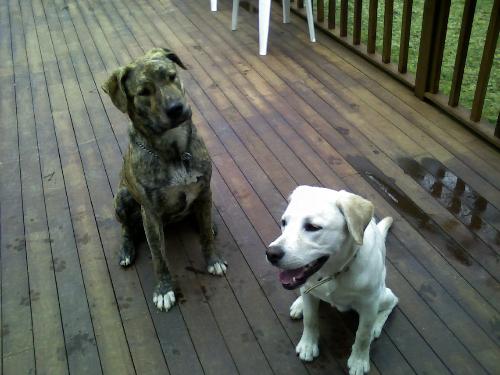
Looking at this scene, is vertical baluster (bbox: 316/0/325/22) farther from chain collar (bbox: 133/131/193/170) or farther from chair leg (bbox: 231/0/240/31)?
chain collar (bbox: 133/131/193/170)

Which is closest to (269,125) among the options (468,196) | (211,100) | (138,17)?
(211,100)

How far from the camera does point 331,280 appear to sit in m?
1.96

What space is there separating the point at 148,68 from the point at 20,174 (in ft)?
6.47

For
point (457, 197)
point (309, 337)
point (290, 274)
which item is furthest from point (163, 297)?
point (457, 197)

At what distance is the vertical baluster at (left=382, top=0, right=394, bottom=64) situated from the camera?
4.23 metres

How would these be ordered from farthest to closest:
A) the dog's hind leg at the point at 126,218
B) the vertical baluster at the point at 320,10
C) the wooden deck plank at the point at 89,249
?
the vertical baluster at the point at 320,10 < the dog's hind leg at the point at 126,218 < the wooden deck plank at the point at 89,249

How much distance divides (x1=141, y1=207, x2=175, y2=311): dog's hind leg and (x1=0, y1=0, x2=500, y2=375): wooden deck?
0.26ft

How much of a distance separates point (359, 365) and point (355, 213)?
810mm

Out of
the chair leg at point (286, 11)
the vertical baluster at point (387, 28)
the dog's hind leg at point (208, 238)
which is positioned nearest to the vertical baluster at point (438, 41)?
the vertical baluster at point (387, 28)

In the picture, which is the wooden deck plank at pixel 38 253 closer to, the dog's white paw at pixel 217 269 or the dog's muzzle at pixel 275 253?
the dog's white paw at pixel 217 269

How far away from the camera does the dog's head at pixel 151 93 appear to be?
2125 mm

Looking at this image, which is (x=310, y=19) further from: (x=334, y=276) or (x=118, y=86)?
(x=334, y=276)

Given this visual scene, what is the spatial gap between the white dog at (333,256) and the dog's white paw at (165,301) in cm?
74

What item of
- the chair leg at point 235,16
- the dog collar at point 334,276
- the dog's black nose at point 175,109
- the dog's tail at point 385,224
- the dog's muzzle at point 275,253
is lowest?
the dog's tail at point 385,224
